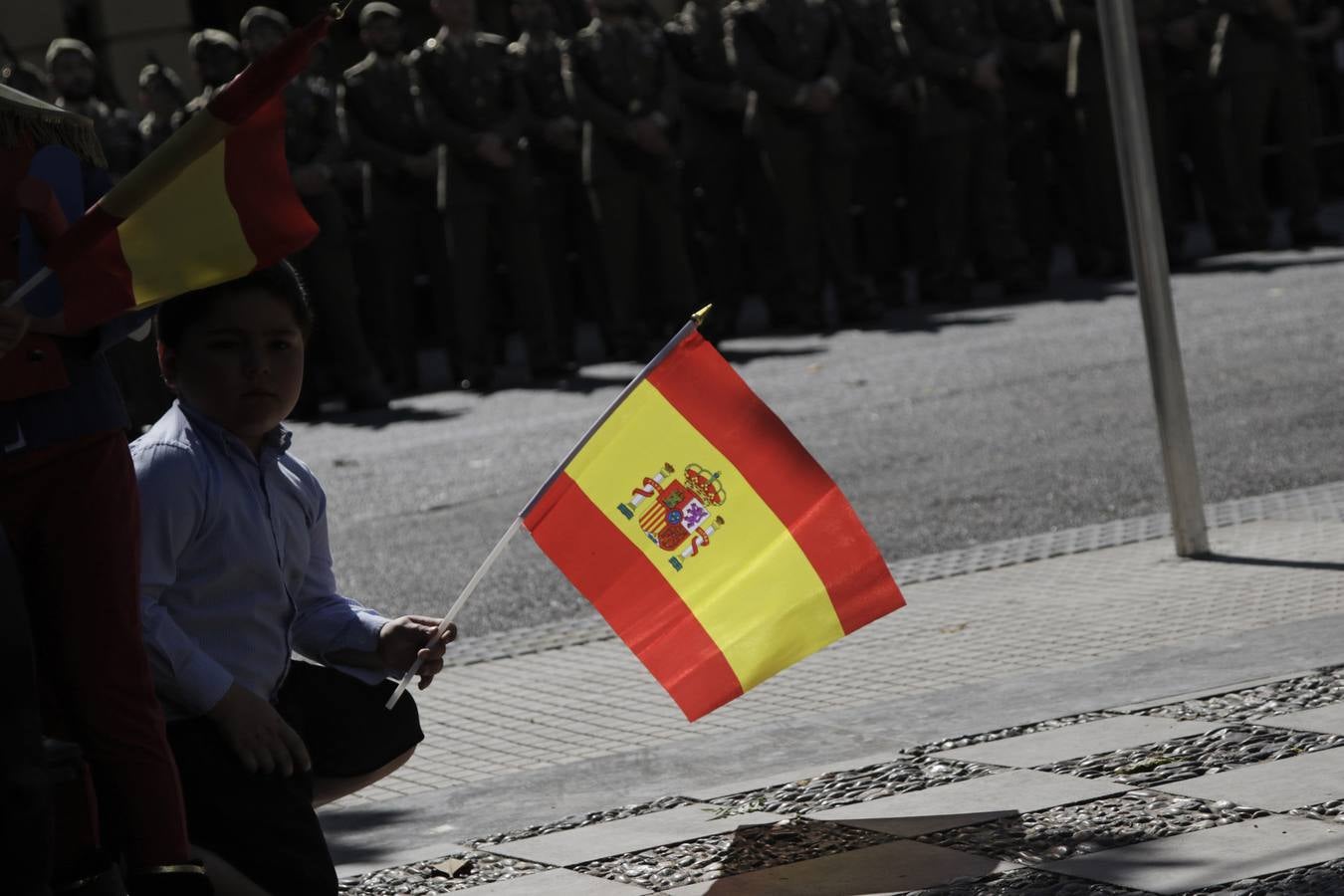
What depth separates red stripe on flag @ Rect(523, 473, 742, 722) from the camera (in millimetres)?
4344

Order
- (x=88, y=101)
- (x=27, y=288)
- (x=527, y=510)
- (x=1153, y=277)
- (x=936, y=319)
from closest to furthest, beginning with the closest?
(x=27, y=288), (x=527, y=510), (x=1153, y=277), (x=88, y=101), (x=936, y=319)

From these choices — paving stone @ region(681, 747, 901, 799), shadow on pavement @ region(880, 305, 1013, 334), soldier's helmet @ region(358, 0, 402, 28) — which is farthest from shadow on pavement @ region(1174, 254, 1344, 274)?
paving stone @ region(681, 747, 901, 799)

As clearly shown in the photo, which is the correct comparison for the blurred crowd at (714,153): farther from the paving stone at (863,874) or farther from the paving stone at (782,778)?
the paving stone at (863,874)

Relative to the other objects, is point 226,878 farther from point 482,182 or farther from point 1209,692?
point 482,182

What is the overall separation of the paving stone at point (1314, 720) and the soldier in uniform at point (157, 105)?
1047 centimetres

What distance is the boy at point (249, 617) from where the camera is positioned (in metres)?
3.87

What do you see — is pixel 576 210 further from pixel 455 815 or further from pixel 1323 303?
pixel 455 815

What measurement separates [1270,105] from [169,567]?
14764 mm

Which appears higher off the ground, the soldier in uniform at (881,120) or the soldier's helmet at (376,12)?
the soldier's helmet at (376,12)

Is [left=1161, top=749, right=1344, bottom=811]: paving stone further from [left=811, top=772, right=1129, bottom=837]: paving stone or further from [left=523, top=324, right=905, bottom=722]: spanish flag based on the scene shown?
[left=523, top=324, right=905, bottom=722]: spanish flag

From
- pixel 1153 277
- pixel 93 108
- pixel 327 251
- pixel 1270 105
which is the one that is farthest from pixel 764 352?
pixel 1153 277

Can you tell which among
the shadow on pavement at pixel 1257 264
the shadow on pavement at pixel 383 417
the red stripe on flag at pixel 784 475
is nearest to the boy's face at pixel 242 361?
the red stripe on flag at pixel 784 475

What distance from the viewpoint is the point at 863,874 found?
13.3 feet

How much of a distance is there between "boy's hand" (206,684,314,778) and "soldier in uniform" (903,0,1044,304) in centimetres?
1288
